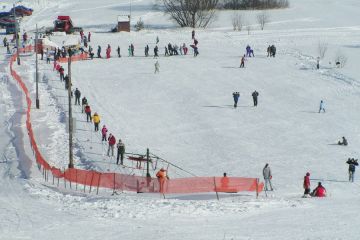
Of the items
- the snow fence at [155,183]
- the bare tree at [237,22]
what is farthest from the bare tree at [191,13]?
the snow fence at [155,183]

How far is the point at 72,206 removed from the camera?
23.6m

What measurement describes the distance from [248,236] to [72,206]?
7.10 meters

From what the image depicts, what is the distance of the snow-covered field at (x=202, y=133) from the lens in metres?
21.1

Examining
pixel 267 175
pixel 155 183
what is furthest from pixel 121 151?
pixel 267 175

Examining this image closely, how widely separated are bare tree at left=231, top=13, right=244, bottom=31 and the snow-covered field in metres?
3.30

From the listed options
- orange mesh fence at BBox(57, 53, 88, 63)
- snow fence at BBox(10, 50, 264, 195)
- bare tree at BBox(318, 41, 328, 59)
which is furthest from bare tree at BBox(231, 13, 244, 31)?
snow fence at BBox(10, 50, 264, 195)

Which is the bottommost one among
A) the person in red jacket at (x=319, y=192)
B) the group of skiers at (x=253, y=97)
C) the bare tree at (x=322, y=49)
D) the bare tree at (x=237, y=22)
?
the person in red jacket at (x=319, y=192)

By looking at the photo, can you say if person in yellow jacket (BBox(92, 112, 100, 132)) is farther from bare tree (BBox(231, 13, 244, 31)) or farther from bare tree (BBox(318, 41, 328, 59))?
bare tree (BBox(231, 13, 244, 31))

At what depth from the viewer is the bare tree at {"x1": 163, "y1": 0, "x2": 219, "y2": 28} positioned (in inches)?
3243

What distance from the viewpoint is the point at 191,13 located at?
8262 centimetres

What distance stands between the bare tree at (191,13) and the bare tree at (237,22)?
271 cm

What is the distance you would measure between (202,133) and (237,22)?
147 ft

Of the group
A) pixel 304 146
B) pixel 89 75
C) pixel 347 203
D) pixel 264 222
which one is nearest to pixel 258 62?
pixel 89 75

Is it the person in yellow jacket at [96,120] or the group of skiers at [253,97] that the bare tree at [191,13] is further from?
the person in yellow jacket at [96,120]
